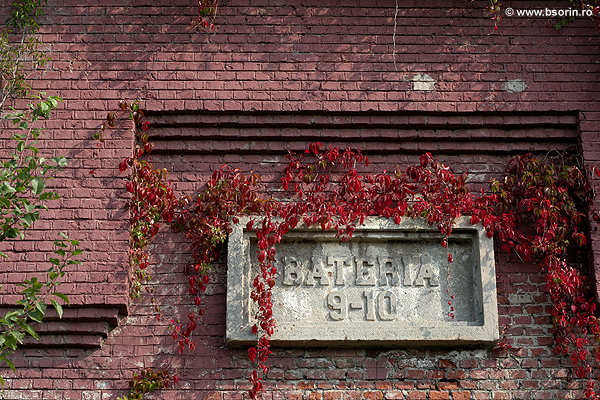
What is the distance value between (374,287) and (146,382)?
1.83 meters

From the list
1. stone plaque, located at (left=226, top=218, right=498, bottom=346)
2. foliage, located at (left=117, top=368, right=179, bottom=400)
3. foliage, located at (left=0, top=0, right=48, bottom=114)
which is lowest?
foliage, located at (left=117, top=368, right=179, bottom=400)

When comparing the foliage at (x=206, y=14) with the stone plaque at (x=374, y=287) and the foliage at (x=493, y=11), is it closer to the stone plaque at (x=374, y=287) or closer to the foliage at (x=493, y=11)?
the foliage at (x=493, y=11)

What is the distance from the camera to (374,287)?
232 inches

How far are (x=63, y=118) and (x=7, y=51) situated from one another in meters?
0.73

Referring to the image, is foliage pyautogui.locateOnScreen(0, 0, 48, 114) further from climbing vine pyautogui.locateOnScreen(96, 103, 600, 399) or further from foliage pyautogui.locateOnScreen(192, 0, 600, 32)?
foliage pyautogui.locateOnScreen(192, 0, 600, 32)

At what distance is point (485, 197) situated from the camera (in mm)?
6047

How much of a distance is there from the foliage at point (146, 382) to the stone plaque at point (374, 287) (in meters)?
0.56

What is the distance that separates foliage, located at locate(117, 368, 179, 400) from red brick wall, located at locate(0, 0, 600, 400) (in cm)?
8

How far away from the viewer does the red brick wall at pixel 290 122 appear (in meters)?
5.68

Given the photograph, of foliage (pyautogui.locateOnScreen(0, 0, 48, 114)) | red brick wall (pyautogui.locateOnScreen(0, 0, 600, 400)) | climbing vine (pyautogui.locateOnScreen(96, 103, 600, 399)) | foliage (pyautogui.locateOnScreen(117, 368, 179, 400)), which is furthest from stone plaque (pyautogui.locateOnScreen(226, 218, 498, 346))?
foliage (pyautogui.locateOnScreen(0, 0, 48, 114))

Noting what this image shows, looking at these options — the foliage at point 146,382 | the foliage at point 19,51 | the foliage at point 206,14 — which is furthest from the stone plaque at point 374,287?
the foliage at point 19,51

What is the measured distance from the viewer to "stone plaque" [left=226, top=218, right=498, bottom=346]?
564cm

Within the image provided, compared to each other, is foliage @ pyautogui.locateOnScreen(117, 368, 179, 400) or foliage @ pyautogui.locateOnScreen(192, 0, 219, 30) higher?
foliage @ pyautogui.locateOnScreen(192, 0, 219, 30)

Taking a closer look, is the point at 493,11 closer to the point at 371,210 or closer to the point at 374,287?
the point at 371,210
